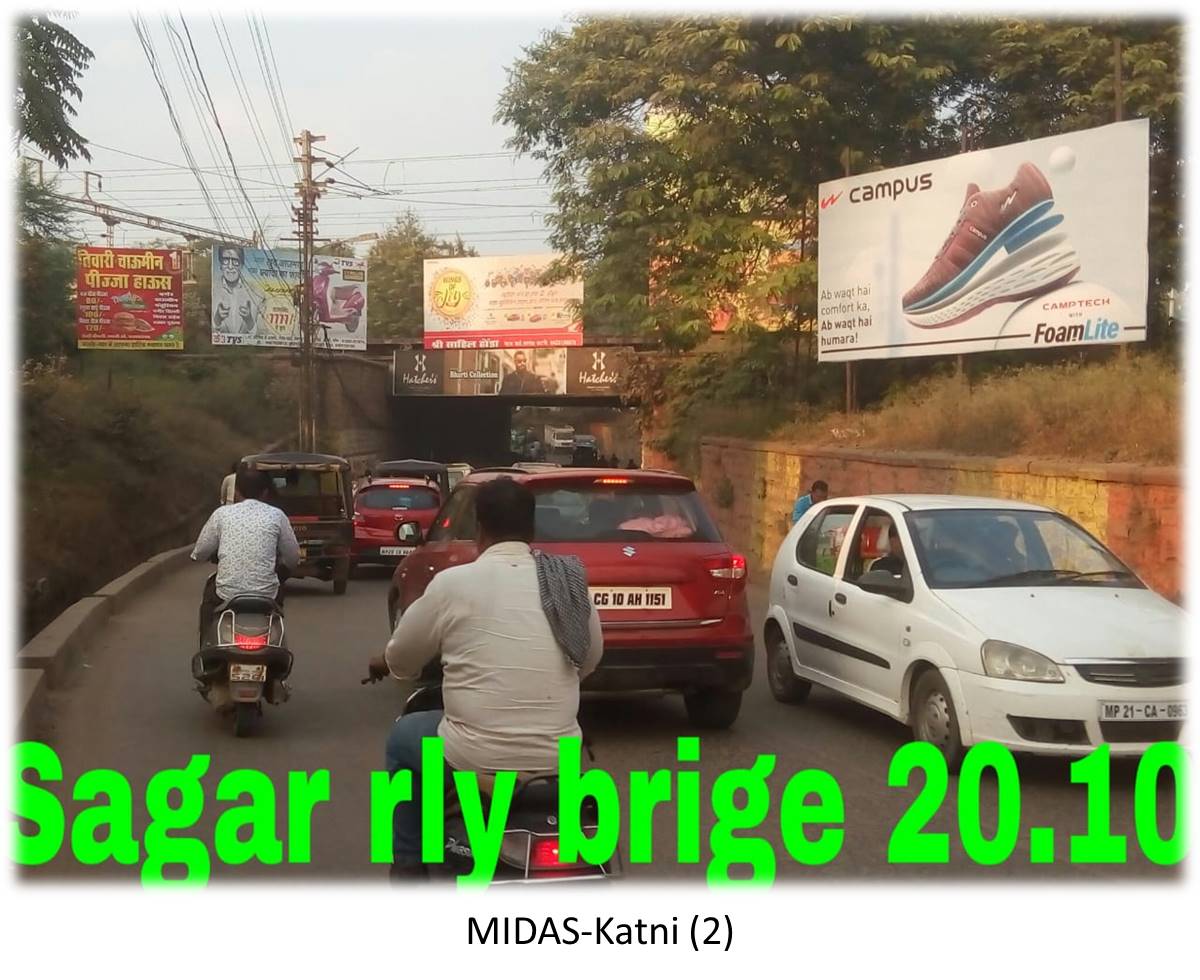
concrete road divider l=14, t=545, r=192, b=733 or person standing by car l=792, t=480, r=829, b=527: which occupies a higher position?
person standing by car l=792, t=480, r=829, b=527

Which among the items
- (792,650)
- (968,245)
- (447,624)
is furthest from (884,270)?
(447,624)

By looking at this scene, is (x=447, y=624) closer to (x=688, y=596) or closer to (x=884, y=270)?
(x=688, y=596)

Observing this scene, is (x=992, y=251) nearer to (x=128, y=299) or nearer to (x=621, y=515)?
(x=621, y=515)

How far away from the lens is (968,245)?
65.1 ft


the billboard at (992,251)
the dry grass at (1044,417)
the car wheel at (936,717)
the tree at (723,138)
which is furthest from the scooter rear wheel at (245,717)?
the tree at (723,138)

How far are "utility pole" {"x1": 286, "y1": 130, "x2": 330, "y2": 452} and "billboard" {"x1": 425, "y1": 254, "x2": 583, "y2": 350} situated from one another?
9913 mm

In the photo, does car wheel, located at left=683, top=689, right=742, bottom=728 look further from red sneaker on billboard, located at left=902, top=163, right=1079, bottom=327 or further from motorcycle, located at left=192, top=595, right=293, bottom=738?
red sneaker on billboard, located at left=902, top=163, right=1079, bottom=327

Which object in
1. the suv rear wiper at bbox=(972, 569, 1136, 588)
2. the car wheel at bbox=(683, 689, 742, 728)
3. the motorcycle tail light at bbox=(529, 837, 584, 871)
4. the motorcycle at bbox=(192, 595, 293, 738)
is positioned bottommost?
the car wheel at bbox=(683, 689, 742, 728)

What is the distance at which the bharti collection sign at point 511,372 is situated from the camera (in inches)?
1993

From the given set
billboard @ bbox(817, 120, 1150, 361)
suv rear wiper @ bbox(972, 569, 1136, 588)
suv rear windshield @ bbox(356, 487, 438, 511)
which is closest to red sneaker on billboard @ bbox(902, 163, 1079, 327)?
billboard @ bbox(817, 120, 1150, 361)

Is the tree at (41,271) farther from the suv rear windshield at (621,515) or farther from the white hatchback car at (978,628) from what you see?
the white hatchback car at (978,628)

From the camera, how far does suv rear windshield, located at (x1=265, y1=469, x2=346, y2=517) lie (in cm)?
2045

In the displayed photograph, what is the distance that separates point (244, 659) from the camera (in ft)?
30.3

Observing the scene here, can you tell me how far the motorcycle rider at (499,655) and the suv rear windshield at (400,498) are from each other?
1817 centimetres
